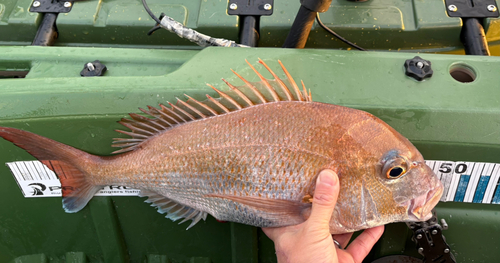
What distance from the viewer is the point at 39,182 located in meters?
1.51

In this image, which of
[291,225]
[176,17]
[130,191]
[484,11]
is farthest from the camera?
[176,17]

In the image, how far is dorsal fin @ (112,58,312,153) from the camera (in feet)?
4.15

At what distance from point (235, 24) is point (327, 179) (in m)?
1.24

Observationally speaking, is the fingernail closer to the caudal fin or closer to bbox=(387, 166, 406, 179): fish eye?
bbox=(387, 166, 406, 179): fish eye

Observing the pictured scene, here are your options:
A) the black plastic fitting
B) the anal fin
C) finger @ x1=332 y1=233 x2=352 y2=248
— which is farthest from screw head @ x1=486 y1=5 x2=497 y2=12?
the anal fin

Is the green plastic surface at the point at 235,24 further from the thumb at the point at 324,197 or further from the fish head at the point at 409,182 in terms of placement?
the thumb at the point at 324,197

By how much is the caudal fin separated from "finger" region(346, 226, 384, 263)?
1065mm

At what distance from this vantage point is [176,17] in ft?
6.82

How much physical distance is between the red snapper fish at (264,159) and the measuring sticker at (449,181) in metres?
0.16

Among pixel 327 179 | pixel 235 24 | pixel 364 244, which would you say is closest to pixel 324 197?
pixel 327 179

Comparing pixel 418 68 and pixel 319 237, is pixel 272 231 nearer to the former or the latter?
pixel 319 237

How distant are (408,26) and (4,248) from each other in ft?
7.85

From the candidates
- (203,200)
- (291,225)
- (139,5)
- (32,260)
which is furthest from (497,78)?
(32,260)

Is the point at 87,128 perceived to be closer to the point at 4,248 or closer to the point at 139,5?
the point at 4,248
